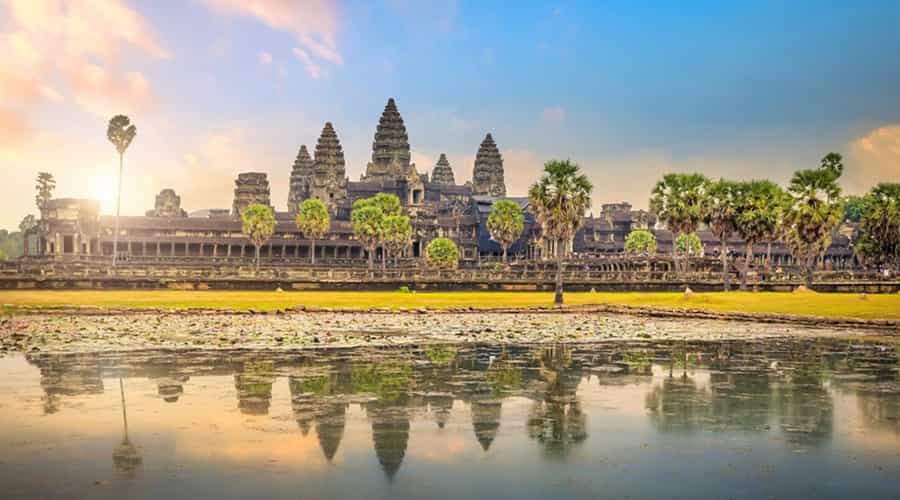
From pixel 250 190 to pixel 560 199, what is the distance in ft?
403

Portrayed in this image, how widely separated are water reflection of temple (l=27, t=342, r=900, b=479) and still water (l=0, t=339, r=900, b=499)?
3.4 inches

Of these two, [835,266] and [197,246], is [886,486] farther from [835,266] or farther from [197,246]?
[835,266]

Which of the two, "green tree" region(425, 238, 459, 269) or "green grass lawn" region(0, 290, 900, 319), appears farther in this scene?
"green tree" region(425, 238, 459, 269)

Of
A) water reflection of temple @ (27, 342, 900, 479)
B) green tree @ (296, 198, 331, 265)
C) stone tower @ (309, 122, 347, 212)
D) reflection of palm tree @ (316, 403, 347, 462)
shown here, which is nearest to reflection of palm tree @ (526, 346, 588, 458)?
water reflection of temple @ (27, 342, 900, 479)

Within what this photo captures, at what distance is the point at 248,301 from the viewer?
62.8 meters

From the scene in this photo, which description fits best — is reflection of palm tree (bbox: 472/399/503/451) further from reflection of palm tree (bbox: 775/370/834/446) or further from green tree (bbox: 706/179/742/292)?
green tree (bbox: 706/179/742/292)

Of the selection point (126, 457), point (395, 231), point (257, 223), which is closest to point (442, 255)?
point (395, 231)

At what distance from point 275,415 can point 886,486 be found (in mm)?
11069

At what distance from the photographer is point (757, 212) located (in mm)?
86938

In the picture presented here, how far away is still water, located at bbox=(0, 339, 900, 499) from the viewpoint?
559 inches

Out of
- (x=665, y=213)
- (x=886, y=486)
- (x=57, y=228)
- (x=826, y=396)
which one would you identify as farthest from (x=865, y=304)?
(x=57, y=228)

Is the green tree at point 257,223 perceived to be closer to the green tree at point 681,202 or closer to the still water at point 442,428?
the green tree at point 681,202

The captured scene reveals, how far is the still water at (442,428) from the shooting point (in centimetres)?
1420

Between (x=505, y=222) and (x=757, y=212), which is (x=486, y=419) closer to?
(x=757, y=212)
